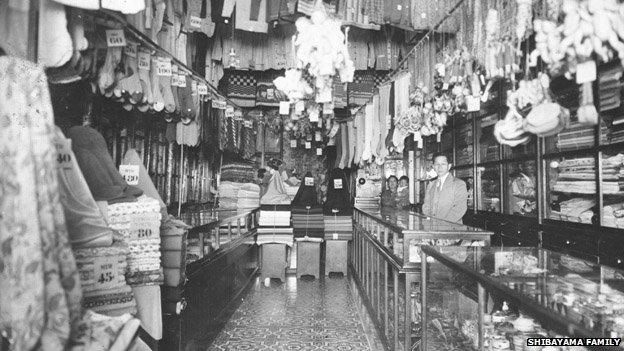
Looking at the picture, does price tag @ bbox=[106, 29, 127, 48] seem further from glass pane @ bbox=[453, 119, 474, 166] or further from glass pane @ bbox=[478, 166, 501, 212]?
glass pane @ bbox=[453, 119, 474, 166]

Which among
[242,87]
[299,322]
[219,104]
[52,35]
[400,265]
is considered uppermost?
[242,87]

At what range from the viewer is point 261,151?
30.7 feet

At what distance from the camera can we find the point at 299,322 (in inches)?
181

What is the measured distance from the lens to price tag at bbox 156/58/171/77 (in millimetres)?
3924

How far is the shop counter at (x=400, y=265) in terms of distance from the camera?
293 centimetres

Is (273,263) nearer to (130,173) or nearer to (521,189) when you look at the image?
(521,189)

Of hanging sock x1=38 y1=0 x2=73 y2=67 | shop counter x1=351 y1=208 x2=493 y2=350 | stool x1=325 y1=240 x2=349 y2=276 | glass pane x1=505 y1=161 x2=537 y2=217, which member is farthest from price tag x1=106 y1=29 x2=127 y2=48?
stool x1=325 y1=240 x2=349 y2=276

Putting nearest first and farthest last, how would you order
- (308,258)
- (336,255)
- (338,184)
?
(308,258)
(336,255)
(338,184)

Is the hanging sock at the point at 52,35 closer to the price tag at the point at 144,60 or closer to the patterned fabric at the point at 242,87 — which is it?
the price tag at the point at 144,60

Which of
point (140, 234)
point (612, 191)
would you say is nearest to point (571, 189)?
point (612, 191)

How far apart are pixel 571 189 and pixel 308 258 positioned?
414 centimetres

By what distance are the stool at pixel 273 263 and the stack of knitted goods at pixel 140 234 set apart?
4.34 metres

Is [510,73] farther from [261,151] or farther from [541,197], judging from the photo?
[261,151]

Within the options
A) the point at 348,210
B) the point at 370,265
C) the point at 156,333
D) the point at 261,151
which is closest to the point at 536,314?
the point at 156,333
